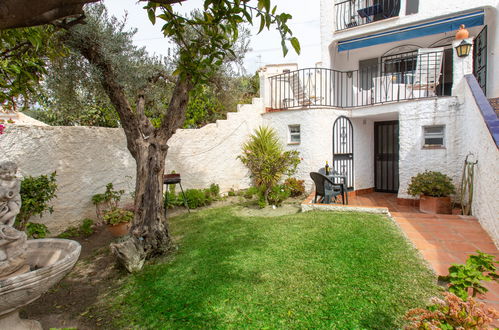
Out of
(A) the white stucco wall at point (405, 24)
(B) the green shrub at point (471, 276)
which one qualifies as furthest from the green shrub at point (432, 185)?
(B) the green shrub at point (471, 276)

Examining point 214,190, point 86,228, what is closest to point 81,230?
point 86,228

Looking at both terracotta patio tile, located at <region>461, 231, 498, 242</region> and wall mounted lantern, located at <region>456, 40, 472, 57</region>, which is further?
wall mounted lantern, located at <region>456, 40, 472, 57</region>

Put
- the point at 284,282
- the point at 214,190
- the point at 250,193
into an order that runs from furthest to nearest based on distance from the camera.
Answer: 1. the point at 214,190
2. the point at 250,193
3. the point at 284,282

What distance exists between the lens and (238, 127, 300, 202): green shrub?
8148 mm

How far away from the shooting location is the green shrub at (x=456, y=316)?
1710 millimetres

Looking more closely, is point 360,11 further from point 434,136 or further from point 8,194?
point 8,194

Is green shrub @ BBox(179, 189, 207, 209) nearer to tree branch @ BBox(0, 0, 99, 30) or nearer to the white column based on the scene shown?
tree branch @ BBox(0, 0, 99, 30)

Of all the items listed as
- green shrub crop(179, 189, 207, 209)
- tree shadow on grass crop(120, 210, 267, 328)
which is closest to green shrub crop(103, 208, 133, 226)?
tree shadow on grass crop(120, 210, 267, 328)

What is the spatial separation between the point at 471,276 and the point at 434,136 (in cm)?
673

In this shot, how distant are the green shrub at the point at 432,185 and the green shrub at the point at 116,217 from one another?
7.13m

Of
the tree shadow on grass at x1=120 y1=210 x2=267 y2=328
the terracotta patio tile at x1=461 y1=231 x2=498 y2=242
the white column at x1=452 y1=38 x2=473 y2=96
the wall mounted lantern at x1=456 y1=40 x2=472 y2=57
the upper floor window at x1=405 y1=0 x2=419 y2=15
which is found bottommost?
the tree shadow on grass at x1=120 y1=210 x2=267 y2=328

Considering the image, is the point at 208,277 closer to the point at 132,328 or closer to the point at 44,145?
the point at 132,328

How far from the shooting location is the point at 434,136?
776 centimetres

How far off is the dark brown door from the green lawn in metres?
5.10
